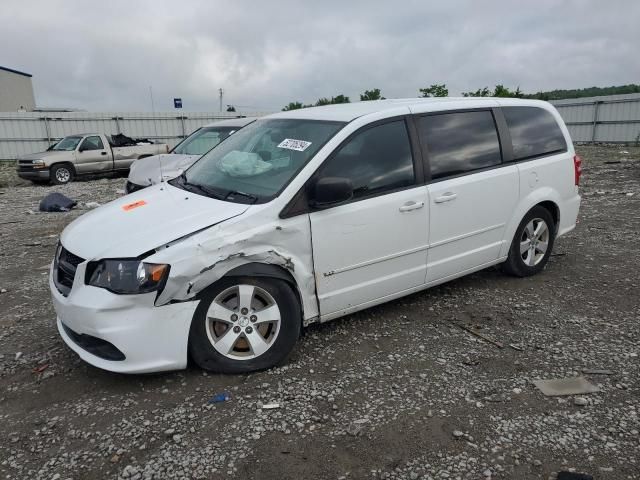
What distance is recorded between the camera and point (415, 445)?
2.71 meters

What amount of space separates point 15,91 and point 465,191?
1872 inches

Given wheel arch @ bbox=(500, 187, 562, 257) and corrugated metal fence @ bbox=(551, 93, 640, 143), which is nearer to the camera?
wheel arch @ bbox=(500, 187, 562, 257)

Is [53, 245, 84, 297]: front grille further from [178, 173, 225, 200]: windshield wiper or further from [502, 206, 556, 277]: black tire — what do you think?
[502, 206, 556, 277]: black tire

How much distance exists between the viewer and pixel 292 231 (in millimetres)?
3414

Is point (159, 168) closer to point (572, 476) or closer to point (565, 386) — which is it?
point (565, 386)

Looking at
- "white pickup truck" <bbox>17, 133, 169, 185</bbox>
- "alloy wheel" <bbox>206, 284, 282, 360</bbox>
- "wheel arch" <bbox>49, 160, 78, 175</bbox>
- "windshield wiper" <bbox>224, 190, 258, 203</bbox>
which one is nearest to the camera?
"alloy wheel" <bbox>206, 284, 282, 360</bbox>

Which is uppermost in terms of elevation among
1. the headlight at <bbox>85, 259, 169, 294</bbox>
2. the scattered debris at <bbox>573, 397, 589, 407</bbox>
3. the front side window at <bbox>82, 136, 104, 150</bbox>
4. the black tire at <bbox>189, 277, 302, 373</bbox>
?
the front side window at <bbox>82, 136, 104, 150</bbox>

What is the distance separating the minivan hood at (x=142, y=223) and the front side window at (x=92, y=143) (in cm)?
1399

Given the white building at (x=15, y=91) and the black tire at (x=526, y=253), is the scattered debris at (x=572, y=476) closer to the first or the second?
the black tire at (x=526, y=253)

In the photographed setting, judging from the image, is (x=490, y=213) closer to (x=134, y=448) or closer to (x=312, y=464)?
(x=312, y=464)

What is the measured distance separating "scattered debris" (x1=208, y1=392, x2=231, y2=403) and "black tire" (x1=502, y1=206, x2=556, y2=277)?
3.17m

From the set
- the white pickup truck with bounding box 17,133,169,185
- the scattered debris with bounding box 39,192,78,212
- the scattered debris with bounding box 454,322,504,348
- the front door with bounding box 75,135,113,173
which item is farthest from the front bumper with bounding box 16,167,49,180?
the scattered debris with bounding box 454,322,504,348

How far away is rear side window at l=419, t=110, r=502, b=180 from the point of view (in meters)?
4.18

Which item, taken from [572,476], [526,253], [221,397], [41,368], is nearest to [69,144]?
[41,368]
